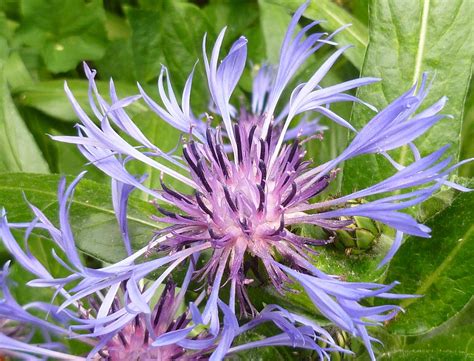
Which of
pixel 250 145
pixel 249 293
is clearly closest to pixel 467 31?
pixel 250 145

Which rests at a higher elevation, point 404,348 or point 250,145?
point 250,145

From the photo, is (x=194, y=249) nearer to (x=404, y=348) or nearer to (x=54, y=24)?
(x=404, y=348)

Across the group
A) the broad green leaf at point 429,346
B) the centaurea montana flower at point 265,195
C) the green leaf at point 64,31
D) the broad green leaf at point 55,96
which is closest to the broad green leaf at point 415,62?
the centaurea montana flower at point 265,195

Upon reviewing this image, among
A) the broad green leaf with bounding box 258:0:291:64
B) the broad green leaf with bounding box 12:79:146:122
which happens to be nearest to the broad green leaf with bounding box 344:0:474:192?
the broad green leaf with bounding box 258:0:291:64

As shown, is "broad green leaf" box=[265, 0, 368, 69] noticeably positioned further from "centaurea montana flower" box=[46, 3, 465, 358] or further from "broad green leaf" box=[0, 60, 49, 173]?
"broad green leaf" box=[0, 60, 49, 173]

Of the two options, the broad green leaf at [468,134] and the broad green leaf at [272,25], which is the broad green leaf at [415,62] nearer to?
the broad green leaf at [468,134]

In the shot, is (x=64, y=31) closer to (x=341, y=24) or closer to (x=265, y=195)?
(x=341, y=24)
